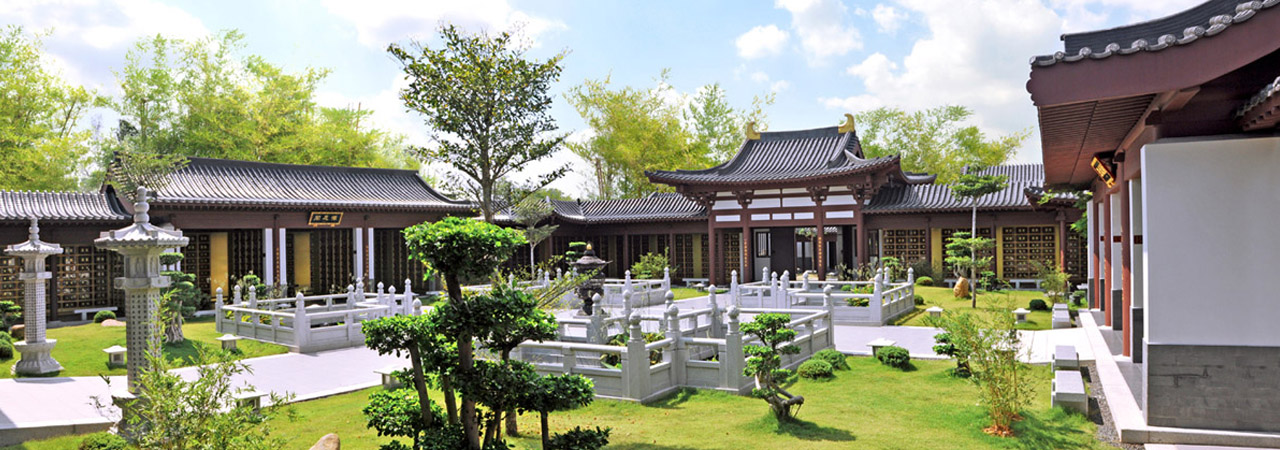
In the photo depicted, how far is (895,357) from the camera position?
32.7 feet

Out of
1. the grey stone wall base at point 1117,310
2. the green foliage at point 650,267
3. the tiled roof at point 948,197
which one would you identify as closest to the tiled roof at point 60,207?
the green foliage at point 650,267

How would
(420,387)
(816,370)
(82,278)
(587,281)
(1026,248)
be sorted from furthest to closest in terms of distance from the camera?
(1026,248) → (82,278) → (587,281) → (816,370) → (420,387)

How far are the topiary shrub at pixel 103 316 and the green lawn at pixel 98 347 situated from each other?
0.18 metres

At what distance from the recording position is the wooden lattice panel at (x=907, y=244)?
22188 mm

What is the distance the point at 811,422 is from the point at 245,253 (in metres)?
17.0

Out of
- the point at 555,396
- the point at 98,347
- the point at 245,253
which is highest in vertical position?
the point at 245,253

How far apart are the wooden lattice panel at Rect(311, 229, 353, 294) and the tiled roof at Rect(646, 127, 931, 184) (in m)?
9.01

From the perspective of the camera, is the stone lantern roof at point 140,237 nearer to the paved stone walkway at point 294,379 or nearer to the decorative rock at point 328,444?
the paved stone walkway at point 294,379

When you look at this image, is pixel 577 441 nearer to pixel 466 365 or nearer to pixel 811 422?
pixel 466 365

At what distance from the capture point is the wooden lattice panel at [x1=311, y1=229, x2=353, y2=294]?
2095 cm

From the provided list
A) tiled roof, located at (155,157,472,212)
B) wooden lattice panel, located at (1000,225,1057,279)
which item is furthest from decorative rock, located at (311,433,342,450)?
wooden lattice panel, located at (1000,225,1057,279)

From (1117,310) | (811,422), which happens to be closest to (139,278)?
(811,422)

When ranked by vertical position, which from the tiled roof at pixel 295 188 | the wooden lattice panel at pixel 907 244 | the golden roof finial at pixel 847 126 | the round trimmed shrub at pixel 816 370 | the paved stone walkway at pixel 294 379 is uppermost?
the golden roof finial at pixel 847 126

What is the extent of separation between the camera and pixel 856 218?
21.6 m
